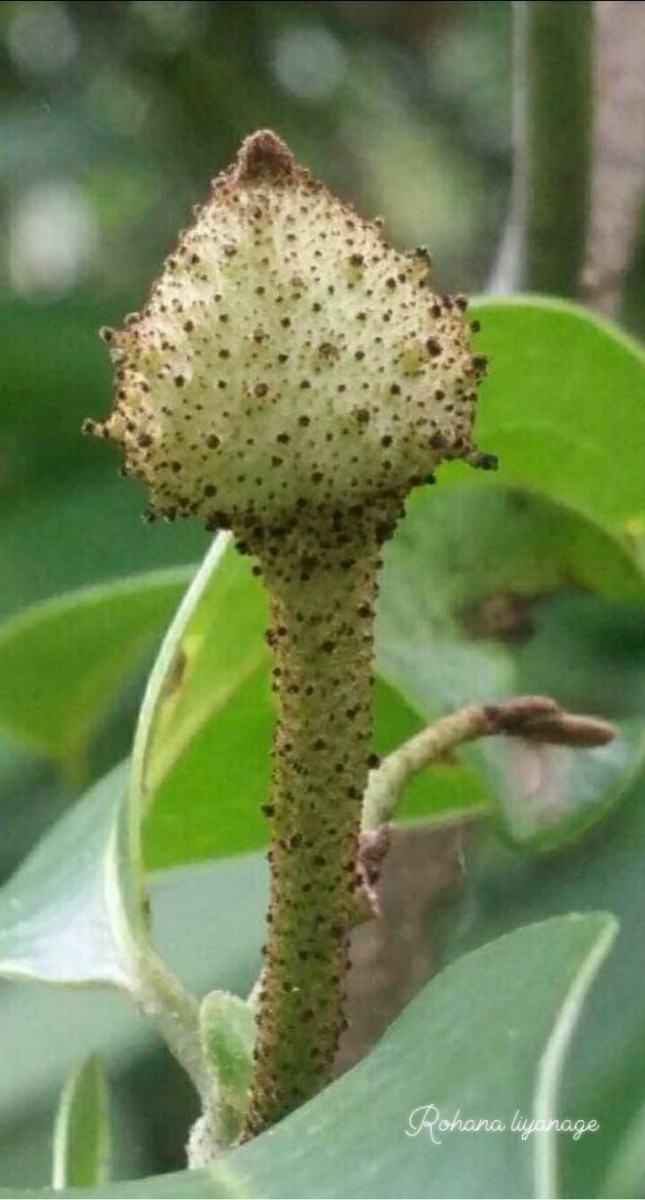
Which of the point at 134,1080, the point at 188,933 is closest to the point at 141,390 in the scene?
the point at 188,933

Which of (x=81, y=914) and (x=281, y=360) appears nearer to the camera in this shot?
(x=281, y=360)

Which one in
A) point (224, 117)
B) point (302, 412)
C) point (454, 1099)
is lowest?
point (454, 1099)

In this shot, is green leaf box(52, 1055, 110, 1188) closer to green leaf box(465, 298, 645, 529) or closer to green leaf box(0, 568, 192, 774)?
green leaf box(0, 568, 192, 774)

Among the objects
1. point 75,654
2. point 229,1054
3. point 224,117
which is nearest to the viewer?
point 229,1054

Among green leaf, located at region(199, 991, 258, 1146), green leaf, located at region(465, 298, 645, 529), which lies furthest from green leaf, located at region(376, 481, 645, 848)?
green leaf, located at region(199, 991, 258, 1146)

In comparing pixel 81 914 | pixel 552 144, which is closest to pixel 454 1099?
pixel 81 914

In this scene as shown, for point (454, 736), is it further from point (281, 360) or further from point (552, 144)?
point (552, 144)

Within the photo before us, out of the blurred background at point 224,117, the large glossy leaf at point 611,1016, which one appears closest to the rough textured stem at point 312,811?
the large glossy leaf at point 611,1016

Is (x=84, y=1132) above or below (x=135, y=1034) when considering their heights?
below
